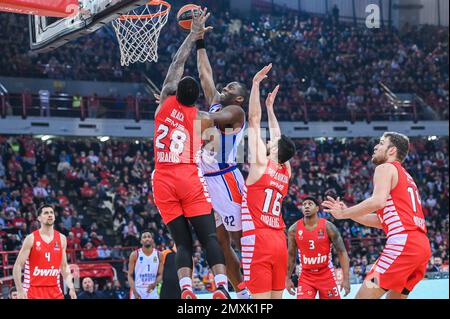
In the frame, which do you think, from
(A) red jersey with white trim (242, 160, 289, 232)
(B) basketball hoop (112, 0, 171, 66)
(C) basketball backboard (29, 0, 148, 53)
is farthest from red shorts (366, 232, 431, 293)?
(B) basketball hoop (112, 0, 171, 66)

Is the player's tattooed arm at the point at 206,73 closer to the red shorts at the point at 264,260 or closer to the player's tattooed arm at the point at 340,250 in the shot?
the red shorts at the point at 264,260

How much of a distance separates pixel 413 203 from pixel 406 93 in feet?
88.5

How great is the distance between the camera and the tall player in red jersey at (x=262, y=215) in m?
7.45

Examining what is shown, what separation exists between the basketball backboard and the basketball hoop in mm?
999

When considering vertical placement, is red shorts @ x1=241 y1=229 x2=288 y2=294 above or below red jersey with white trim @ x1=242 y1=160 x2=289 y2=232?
below

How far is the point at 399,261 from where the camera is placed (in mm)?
6711

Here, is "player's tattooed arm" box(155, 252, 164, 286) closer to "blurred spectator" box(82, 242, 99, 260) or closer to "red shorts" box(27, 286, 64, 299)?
"red shorts" box(27, 286, 64, 299)

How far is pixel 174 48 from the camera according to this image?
28562mm

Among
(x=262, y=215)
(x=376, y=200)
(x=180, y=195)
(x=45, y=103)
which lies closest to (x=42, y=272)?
(x=180, y=195)

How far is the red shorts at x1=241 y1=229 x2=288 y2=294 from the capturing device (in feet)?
24.3

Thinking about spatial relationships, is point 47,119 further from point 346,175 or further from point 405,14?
point 405,14

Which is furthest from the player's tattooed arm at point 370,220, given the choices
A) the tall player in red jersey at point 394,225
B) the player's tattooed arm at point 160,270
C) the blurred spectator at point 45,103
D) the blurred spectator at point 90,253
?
the blurred spectator at point 45,103

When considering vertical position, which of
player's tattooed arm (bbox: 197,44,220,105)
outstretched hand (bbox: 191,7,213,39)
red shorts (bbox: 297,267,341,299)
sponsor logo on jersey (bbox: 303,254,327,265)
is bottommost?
red shorts (bbox: 297,267,341,299)

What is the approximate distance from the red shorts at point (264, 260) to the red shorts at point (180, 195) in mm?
577
